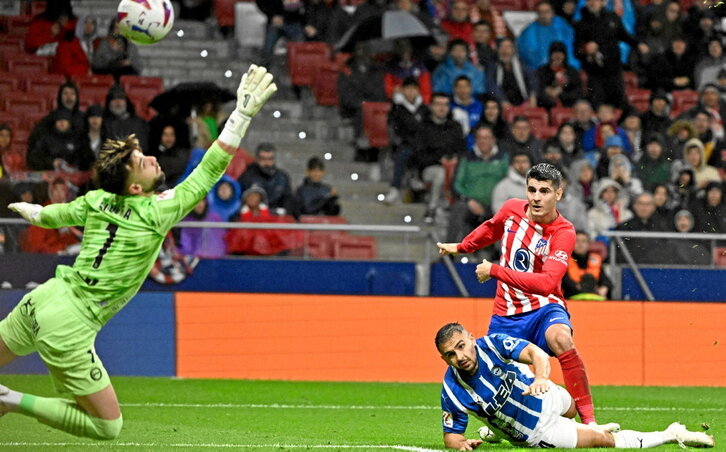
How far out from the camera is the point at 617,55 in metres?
18.3

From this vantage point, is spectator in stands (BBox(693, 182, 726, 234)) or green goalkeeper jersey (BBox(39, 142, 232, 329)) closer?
green goalkeeper jersey (BBox(39, 142, 232, 329))

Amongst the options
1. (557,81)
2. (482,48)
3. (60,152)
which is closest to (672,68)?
(557,81)

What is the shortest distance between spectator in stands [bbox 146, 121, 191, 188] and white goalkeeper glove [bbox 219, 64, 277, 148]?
8549 millimetres

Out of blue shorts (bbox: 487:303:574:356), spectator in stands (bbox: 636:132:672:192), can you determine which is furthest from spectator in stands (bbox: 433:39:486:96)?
blue shorts (bbox: 487:303:574:356)

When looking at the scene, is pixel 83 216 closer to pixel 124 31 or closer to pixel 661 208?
pixel 124 31

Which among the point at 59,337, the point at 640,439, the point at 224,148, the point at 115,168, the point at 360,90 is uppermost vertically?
the point at 360,90

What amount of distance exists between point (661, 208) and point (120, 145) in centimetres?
959

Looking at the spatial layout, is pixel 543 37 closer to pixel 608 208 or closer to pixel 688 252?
A: pixel 608 208

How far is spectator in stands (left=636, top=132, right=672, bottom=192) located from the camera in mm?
15773

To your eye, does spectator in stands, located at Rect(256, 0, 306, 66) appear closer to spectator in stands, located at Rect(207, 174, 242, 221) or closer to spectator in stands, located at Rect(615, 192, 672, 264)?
spectator in stands, located at Rect(207, 174, 242, 221)

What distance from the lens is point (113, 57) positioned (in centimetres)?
1722

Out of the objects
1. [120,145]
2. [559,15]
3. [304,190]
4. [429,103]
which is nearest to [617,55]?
[559,15]

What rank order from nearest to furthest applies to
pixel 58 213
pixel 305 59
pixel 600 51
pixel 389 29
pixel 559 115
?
1. pixel 58 213
2. pixel 389 29
3. pixel 559 115
4. pixel 305 59
5. pixel 600 51

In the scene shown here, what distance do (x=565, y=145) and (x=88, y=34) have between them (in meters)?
6.78
